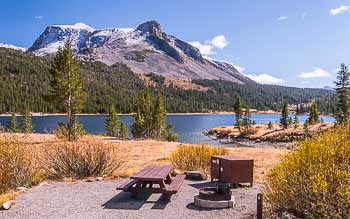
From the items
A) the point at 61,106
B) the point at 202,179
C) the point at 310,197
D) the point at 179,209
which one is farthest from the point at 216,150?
the point at 61,106

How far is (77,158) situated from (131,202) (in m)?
4.55

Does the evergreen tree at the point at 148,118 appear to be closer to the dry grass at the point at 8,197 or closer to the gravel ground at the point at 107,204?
the gravel ground at the point at 107,204

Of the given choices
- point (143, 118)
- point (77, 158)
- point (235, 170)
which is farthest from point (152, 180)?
point (143, 118)

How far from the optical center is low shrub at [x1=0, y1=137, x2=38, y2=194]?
12094mm

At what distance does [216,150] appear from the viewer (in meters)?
17.5

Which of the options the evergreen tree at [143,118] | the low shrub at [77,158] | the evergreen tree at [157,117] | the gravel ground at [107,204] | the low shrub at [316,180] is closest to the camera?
the low shrub at [316,180]

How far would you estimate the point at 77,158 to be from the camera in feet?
48.0

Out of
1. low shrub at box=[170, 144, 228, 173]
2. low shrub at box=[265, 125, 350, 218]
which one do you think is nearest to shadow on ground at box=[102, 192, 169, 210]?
low shrub at box=[265, 125, 350, 218]

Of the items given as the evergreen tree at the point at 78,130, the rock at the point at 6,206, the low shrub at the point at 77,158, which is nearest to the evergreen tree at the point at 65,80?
the evergreen tree at the point at 78,130

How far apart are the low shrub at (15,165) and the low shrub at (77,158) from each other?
1.04 metres

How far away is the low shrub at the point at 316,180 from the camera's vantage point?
7.10m

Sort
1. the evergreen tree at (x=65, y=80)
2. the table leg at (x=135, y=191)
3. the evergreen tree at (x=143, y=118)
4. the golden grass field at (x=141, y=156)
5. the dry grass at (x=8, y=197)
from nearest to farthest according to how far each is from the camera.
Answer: the dry grass at (x=8, y=197) < the table leg at (x=135, y=191) < the golden grass field at (x=141, y=156) < the evergreen tree at (x=65, y=80) < the evergreen tree at (x=143, y=118)

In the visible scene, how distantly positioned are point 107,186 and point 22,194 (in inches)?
105

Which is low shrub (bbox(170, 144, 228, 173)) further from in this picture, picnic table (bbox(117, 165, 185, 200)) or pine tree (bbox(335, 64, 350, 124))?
pine tree (bbox(335, 64, 350, 124))
